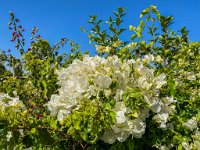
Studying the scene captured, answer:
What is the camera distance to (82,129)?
229 centimetres

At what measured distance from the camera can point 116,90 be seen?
8.08ft

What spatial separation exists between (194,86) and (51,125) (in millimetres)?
1660

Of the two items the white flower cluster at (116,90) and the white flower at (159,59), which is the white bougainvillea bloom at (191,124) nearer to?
the white flower cluster at (116,90)

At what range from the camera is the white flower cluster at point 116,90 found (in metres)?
2.37

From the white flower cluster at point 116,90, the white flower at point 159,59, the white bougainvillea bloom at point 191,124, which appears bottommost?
the white bougainvillea bloom at point 191,124

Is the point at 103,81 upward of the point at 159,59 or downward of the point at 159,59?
downward

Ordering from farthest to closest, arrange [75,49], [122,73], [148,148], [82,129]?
[75,49]
[148,148]
[122,73]
[82,129]

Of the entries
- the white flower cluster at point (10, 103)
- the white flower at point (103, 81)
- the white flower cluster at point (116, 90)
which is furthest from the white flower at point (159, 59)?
the white flower cluster at point (10, 103)

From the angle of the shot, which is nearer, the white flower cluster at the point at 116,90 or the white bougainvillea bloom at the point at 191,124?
the white flower cluster at the point at 116,90

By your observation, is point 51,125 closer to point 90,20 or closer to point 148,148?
point 148,148

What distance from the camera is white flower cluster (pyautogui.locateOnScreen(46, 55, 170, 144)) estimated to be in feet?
7.77

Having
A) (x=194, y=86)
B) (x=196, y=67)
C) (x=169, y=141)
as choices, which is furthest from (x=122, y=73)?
(x=196, y=67)

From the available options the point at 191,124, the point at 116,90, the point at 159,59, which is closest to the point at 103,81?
the point at 116,90

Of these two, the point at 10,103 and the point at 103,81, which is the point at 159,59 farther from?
the point at 10,103
